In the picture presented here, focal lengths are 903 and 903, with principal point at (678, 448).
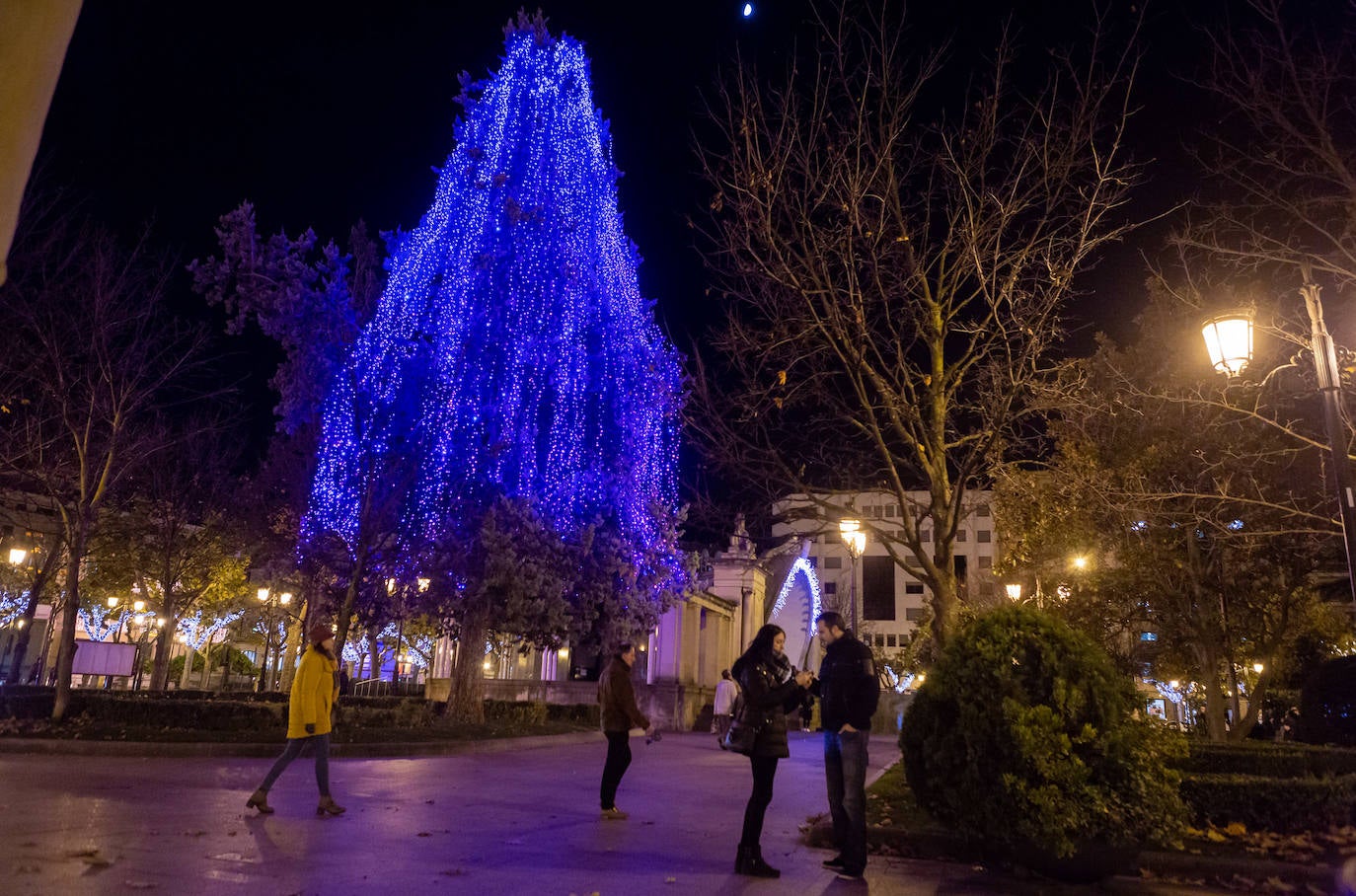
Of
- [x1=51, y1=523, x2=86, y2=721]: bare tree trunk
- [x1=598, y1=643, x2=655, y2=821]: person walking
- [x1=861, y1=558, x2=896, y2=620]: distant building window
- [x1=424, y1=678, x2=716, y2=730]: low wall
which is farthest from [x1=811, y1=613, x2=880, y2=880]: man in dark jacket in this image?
[x1=861, y1=558, x2=896, y2=620]: distant building window

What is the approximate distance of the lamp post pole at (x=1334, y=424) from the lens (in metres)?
7.46

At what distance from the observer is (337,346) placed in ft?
74.2

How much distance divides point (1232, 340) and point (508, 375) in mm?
15177

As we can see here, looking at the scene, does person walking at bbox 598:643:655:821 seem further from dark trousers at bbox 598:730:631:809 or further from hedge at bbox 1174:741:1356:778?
hedge at bbox 1174:741:1356:778

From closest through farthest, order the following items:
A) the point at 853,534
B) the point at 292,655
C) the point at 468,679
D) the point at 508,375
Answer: the point at 853,534 → the point at 468,679 → the point at 508,375 → the point at 292,655

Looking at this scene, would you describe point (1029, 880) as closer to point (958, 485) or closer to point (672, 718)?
point (958, 485)

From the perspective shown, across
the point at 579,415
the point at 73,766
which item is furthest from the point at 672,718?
the point at 73,766

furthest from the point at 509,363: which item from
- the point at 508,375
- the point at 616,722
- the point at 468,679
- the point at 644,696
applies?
the point at 616,722

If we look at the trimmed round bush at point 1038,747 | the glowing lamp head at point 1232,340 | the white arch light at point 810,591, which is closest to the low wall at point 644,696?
the white arch light at point 810,591

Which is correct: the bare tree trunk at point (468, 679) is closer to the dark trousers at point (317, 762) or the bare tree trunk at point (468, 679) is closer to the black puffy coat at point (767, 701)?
the dark trousers at point (317, 762)

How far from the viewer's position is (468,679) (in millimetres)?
20375

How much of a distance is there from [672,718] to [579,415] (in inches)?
442

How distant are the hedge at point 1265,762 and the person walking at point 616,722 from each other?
6.39 meters

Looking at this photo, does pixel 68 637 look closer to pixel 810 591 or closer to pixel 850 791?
pixel 850 791
